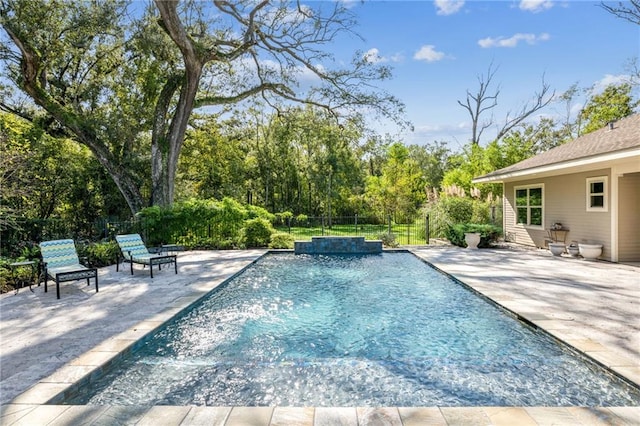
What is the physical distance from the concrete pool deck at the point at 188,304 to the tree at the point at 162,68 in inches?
277

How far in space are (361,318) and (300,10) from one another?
1130 centimetres

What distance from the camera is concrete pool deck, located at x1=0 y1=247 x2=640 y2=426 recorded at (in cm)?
249

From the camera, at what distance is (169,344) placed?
4160 mm

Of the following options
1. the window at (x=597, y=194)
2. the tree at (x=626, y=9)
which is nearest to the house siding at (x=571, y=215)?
the window at (x=597, y=194)

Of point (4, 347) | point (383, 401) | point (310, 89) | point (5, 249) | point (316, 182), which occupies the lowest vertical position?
point (383, 401)

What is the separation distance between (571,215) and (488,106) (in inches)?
777

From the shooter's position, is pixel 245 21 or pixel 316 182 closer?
pixel 245 21

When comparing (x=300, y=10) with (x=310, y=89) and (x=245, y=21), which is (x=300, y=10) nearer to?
(x=245, y=21)

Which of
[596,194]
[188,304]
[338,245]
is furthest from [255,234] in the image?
[596,194]

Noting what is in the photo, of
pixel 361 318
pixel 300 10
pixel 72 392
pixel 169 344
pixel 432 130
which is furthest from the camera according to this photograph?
pixel 432 130

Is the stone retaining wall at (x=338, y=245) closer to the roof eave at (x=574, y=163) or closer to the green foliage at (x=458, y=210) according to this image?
the green foliage at (x=458, y=210)

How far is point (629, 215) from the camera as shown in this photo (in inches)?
335

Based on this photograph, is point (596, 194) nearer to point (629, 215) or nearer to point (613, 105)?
point (629, 215)

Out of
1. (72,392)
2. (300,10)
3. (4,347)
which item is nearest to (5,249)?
(4,347)
